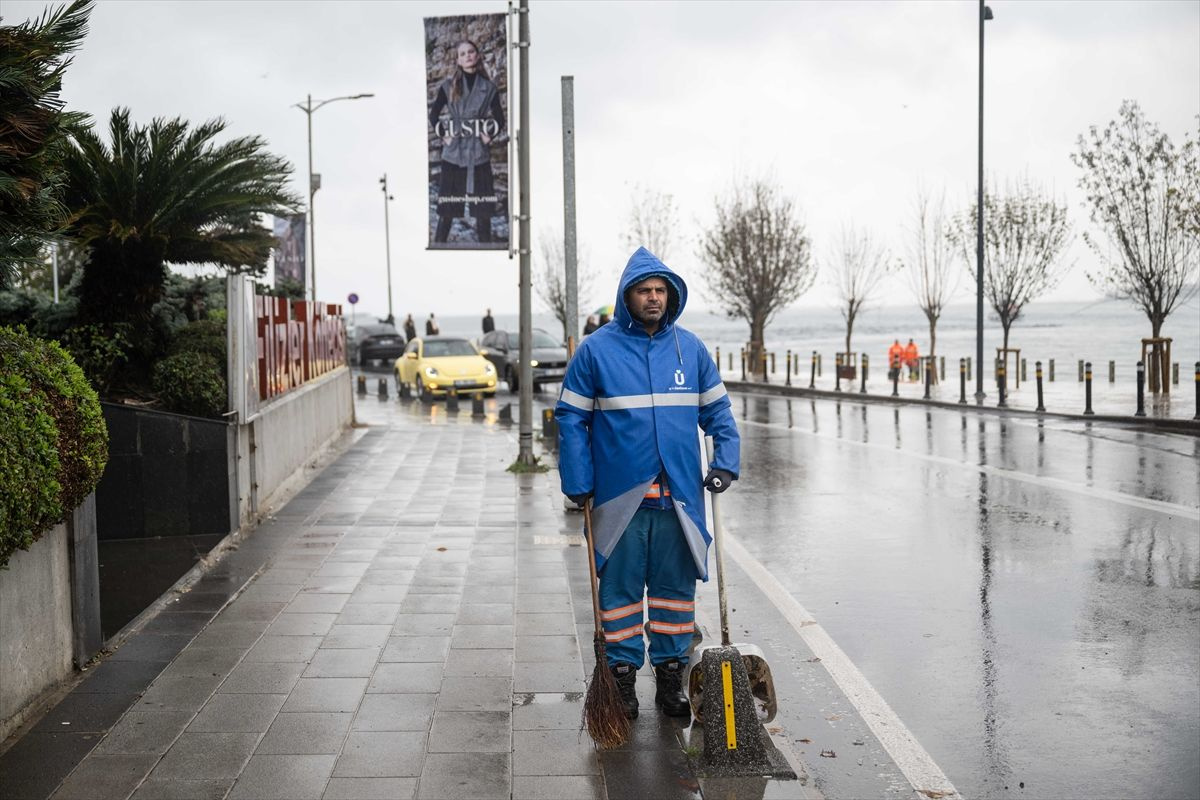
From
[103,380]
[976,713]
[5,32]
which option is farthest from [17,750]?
[103,380]

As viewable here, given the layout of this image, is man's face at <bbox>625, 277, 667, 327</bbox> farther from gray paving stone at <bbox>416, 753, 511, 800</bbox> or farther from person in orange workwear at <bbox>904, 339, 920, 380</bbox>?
person in orange workwear at <bbox>904, 339, 920, 380</bbox>

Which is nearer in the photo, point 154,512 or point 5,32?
point 5,32

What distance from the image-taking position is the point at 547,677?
6.15 m

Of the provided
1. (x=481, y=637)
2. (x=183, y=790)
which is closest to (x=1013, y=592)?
(x=481, y=637)

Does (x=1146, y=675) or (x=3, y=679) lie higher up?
(x=3, y=679)

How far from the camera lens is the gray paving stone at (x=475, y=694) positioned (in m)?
5.65

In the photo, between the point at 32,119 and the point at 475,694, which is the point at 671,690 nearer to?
the point at 475,694

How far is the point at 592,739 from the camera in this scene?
5.21m

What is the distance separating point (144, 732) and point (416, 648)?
169cm

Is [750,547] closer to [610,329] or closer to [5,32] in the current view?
[610,329]

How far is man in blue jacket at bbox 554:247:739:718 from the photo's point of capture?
18.0ft

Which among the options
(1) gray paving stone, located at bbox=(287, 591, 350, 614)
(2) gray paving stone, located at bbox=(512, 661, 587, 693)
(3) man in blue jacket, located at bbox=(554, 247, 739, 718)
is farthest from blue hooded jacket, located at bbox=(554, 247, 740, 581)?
(1) gray paving stone, located at bbox=(287, 591, 350, 614)

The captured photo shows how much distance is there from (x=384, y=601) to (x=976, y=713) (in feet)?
11.8

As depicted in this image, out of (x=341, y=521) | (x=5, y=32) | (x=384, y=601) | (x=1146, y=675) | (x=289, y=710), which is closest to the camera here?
(x=5, y=32)
